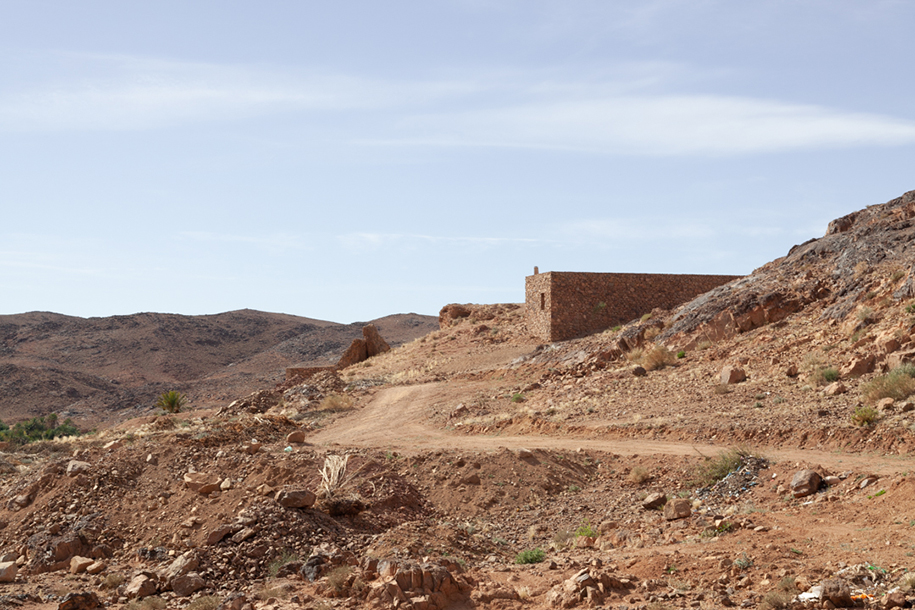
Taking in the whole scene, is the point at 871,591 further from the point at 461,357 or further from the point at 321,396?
the point at 461,357

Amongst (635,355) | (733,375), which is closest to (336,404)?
(635,355)

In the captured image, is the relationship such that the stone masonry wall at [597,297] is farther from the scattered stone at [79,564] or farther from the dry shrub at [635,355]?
the scattered stone at [79,564]

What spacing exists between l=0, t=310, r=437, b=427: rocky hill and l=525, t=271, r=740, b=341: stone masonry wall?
24.1 metres

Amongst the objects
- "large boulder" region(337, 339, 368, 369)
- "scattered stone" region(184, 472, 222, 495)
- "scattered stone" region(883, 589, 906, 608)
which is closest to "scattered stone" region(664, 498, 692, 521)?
"scattered stone" region(883, 589, 906, 608)

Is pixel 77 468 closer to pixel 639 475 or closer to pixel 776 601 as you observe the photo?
pixel 639 475

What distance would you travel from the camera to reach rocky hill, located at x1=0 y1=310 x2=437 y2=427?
51406 millimetres

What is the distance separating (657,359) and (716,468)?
9.51 meters

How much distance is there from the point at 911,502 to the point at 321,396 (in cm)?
1918

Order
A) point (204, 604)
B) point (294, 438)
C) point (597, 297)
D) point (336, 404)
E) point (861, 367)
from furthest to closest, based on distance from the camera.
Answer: point (597, 297), point (336, 404), point (294, 438), point (861, 367), point (204, 604)

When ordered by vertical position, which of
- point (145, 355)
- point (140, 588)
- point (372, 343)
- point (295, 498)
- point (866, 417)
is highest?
point (372, 343)

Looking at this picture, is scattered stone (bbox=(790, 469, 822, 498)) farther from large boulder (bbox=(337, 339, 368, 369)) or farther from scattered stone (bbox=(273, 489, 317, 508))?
large boulder (bbox=(337, 339, 368, 369))

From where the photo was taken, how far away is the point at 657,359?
21.5 meters

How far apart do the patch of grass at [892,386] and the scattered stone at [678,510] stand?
233 inches

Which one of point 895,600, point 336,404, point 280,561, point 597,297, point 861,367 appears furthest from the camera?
Result: point 597,297
